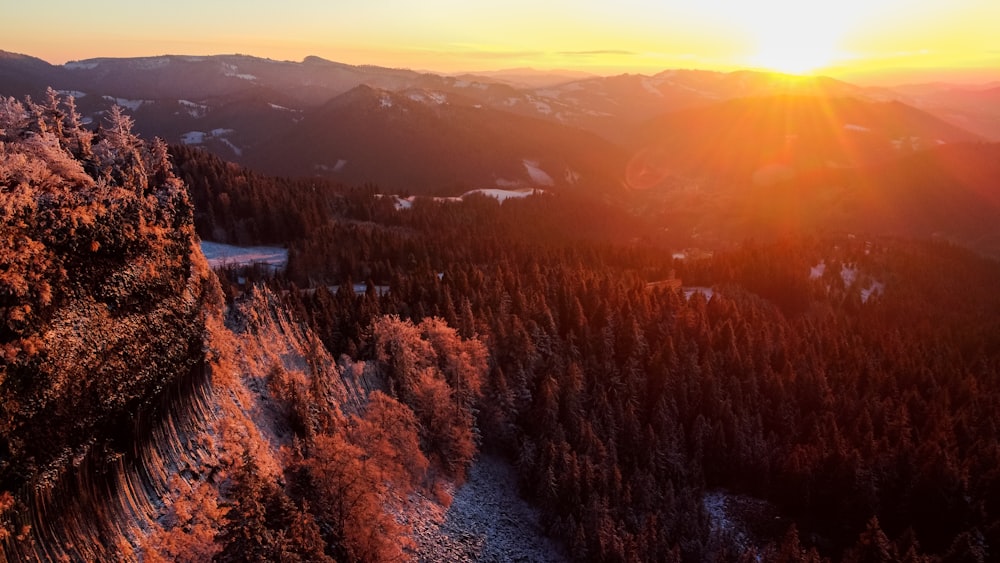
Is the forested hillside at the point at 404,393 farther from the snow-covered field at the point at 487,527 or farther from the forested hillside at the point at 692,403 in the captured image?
the snow-covered field at the point at 487,527

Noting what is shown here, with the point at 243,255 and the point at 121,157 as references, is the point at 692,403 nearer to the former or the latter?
the point at 121,157

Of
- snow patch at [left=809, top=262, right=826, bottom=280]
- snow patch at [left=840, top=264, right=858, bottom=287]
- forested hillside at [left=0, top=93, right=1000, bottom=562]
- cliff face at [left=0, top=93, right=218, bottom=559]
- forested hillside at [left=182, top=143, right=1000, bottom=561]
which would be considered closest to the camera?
cliff face at [left=0, top=93, right=218, bottom=559]

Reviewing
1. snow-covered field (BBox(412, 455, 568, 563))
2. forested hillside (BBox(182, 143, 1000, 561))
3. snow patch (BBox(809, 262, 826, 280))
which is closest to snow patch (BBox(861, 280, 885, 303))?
snow patch (BBox(809, 262, 826, 280))

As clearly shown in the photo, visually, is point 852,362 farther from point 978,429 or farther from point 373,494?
point 373,494

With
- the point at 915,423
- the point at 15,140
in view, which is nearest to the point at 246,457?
the point at 15,140

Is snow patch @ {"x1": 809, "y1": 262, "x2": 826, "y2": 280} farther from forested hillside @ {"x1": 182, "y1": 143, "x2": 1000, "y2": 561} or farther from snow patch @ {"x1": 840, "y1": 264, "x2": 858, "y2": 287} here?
forested hillside @ {"x1": 182, "y1": 143, "x2": 1000, "y2": 561}

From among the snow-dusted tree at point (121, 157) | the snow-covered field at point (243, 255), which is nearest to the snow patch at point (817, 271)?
the snow-covered field at point (243, 255)
